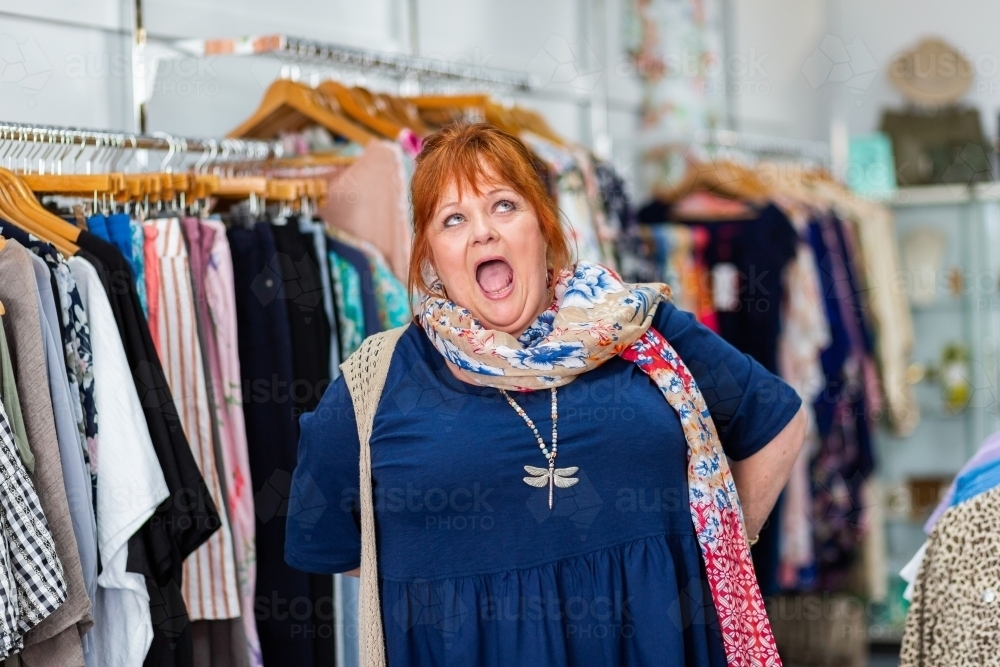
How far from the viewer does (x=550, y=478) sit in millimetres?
1728

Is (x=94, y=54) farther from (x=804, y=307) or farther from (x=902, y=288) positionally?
(x=902, y=288)

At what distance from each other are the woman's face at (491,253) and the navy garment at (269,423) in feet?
1.76

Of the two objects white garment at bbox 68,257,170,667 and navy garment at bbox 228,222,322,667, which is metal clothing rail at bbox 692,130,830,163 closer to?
navy garment at bbox 228,222,322,667

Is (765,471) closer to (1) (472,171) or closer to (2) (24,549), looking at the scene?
(1) (472,171)

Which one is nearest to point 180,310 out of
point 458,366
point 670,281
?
point 458,366

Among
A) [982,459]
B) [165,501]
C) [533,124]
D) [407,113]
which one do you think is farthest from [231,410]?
[533,124]

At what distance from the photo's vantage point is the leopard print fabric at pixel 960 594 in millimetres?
2002

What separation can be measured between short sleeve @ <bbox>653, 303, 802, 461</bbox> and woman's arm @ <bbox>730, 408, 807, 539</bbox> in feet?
0.05

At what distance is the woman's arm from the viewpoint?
1857 mm

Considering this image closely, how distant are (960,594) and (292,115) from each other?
177cm

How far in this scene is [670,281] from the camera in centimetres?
366

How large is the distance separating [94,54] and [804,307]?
91.2 inches

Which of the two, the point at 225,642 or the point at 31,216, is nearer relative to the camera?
the point at 31,216
